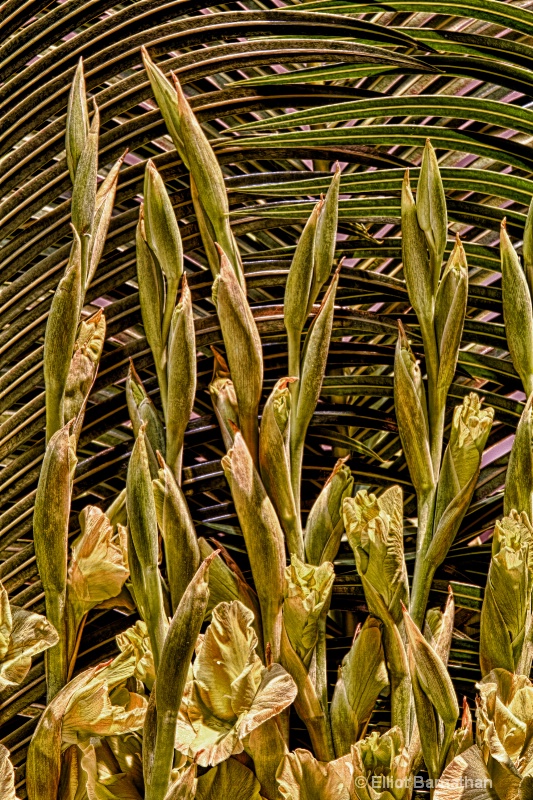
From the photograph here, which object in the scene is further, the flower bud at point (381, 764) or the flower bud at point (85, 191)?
the flower bud at point (85, 191)

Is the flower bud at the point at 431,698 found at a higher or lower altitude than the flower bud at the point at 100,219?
lower

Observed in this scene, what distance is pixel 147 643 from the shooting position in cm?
53

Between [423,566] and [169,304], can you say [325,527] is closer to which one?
[423,566]

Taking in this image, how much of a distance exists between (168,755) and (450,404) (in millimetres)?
389

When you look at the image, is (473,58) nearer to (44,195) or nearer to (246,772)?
(44,195)

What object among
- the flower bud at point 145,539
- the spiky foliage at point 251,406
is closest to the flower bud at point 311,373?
the spiky foliage at point 251,406

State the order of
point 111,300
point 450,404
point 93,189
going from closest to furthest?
point 93,189 → point 450,404 → point 111,300

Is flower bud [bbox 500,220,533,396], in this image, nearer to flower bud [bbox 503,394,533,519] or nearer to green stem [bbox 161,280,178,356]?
flower bud [bbox 503,394,533,519]

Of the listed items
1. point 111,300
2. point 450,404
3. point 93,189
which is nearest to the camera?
point 93,189

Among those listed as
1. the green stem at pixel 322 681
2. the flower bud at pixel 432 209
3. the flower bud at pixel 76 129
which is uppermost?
the flower bud at pixel 76 129

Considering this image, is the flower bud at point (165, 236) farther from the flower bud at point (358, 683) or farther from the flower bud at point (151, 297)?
the flower bud at point (358, 683)

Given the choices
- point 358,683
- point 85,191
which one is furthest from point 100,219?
point 358,683

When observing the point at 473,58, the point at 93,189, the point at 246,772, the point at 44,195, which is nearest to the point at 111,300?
the point at 44,195

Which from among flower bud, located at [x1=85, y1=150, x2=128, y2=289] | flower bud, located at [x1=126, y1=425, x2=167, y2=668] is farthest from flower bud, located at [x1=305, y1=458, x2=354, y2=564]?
flower bud, located at [x1=85, y1=150, x2=128, y2=289]
